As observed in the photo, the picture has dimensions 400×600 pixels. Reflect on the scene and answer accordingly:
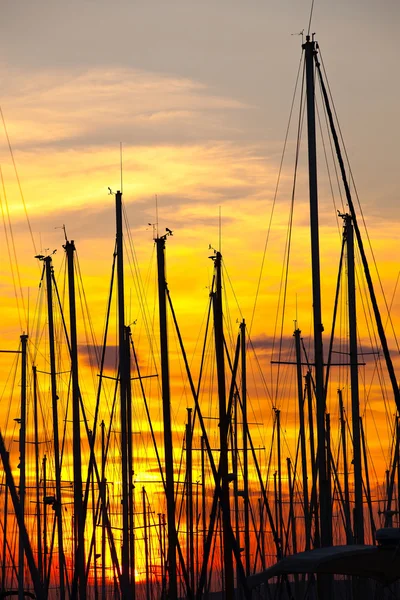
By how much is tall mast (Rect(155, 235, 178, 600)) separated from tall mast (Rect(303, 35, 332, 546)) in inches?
264

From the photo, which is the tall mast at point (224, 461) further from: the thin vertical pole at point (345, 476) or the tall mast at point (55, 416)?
the thin vertical pole at point (345, 476)

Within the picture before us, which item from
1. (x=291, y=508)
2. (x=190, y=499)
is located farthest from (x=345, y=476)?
(x=190, y=499)

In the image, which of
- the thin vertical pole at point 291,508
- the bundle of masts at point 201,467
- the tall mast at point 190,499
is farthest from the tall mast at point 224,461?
the thin vertical pole at point 291,508

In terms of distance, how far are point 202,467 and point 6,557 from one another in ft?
30.5

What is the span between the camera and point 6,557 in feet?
168

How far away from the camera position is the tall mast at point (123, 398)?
121 ft

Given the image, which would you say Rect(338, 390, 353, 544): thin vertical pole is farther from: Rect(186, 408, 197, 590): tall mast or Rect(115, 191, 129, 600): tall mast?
Rect(115, 191, 129, 600): tall mast

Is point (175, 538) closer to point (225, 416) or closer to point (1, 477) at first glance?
point (225, 416)

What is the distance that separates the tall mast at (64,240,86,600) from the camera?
1387 inches

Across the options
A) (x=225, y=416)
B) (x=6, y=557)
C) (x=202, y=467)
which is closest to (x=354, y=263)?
(x=225, y=416)

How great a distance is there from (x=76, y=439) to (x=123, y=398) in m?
2.34

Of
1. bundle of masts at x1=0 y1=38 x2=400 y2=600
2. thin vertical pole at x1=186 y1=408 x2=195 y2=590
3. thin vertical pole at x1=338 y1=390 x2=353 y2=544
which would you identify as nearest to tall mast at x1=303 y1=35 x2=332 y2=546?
bundle of masts at x1=0 y1=38 x2=400 y2=600

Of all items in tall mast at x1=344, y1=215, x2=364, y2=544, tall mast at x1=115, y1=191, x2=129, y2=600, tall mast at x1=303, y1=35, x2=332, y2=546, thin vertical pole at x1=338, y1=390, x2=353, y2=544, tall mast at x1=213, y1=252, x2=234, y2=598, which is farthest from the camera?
thin vertical pole at x1=338, y1=390, x2=353, y2=544

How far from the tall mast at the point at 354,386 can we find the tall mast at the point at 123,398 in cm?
695
